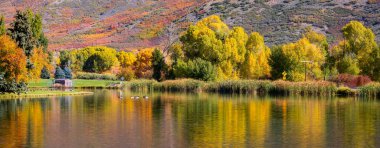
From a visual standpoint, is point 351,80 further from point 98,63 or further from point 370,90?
point 98,63

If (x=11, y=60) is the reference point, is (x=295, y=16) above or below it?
above

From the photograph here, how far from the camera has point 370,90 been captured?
6094cm

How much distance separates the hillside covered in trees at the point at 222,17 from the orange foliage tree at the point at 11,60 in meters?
75.3

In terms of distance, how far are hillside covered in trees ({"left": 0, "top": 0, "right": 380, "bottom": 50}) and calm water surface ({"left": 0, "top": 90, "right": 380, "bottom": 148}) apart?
8075cm

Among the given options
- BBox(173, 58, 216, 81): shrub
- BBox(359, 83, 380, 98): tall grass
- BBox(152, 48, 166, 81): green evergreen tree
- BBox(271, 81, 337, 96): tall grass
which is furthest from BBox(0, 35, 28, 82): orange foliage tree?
BBox(152, 48, 166, 81): green evergreen tree

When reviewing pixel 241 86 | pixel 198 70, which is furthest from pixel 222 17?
pixel 241 86

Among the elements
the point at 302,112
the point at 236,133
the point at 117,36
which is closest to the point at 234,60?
the point at 302,112

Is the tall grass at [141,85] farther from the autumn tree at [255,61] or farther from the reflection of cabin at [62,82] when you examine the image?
the autumn tree at [255,61]

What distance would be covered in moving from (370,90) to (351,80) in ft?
26.8

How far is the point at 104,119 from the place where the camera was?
38156 millimetres

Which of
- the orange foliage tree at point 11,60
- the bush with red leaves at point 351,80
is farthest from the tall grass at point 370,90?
the orange foliage tree at point 11,60

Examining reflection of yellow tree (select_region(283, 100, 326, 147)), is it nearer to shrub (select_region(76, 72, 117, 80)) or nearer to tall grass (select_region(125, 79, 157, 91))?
tall grass (select_region(125, 79, 157, 91))

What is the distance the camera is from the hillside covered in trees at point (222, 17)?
431ft

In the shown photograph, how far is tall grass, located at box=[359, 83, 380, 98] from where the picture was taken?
6059 cm
